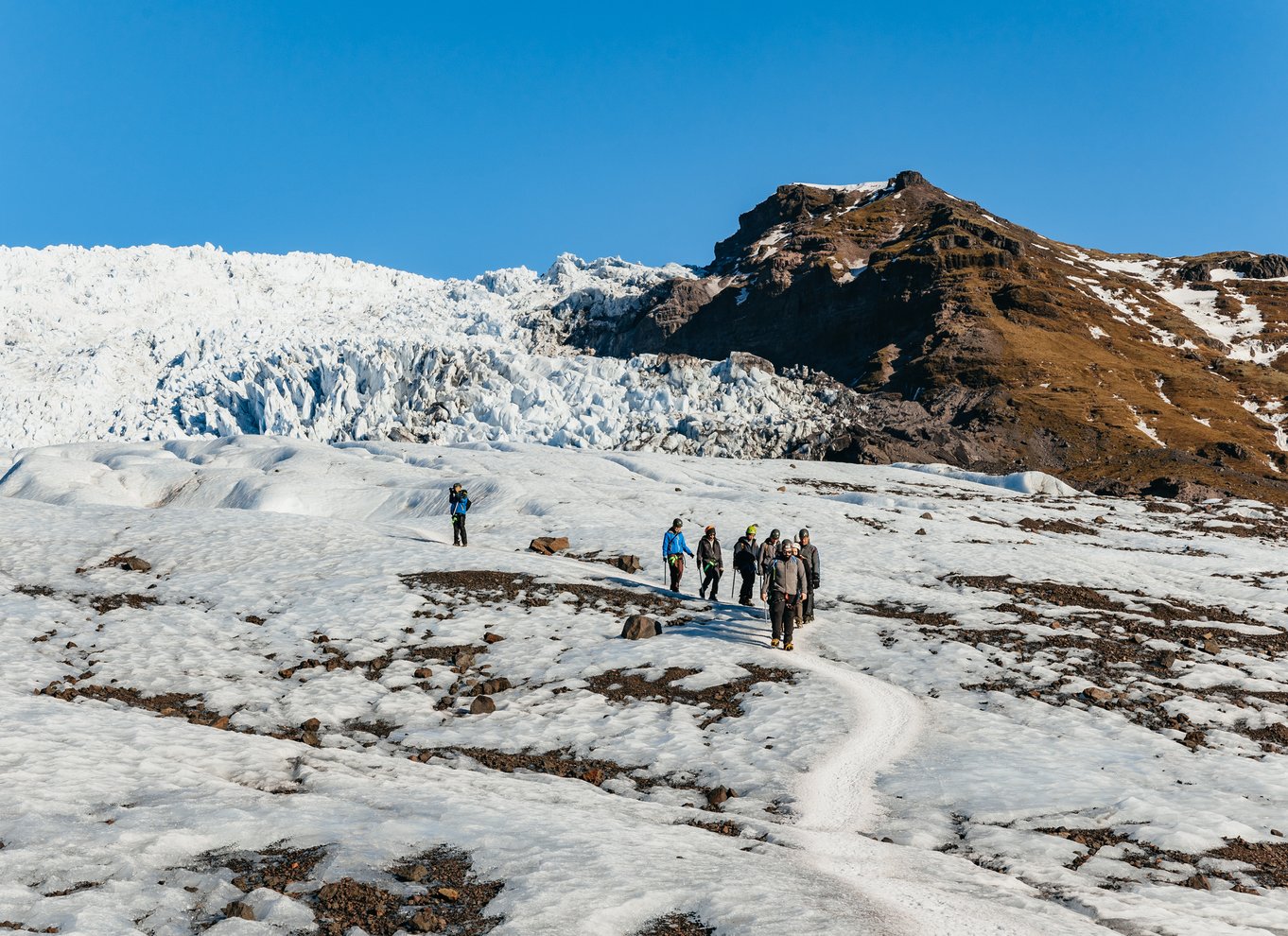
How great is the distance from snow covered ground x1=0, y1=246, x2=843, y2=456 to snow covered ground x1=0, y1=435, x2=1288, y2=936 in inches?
2336

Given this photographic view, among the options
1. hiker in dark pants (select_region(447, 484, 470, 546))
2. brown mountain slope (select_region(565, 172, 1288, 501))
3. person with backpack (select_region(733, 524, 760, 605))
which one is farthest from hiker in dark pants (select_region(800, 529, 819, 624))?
brown mountain slope (select_region(565, 172, 1288, 501))

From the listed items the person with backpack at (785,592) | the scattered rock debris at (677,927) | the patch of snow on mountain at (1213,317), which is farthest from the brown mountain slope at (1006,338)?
the scattered rock debris at (677,927)

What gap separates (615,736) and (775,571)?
21.1 feet

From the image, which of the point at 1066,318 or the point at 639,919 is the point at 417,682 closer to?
the point at 639,919

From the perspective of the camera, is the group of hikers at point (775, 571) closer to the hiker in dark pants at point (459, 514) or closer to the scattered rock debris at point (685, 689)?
the scattered rock debris at point (685, 689)

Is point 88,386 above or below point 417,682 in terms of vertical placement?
above

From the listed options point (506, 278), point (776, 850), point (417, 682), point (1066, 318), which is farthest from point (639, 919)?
point (506, 278)

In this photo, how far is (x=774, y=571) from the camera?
20094 mm

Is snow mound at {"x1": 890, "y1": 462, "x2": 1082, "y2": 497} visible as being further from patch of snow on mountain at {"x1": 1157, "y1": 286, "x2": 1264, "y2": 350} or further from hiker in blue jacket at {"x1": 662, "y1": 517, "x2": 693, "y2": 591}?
patch of snow on mountain at {"x1": 1157, "y1": 286, "x2": 1264, "y2": 350}

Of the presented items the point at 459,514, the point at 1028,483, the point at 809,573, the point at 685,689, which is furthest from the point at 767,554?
the point at 1028,483

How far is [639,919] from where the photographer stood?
8.03m

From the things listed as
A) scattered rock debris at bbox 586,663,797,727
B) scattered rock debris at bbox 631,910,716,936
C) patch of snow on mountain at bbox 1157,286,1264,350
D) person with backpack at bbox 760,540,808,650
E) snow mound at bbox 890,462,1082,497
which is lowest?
scattered rock debris at bbox 586,663,797,727

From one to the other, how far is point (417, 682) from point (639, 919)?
1112 cm

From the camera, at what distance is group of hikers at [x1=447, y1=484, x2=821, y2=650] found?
2014cm
